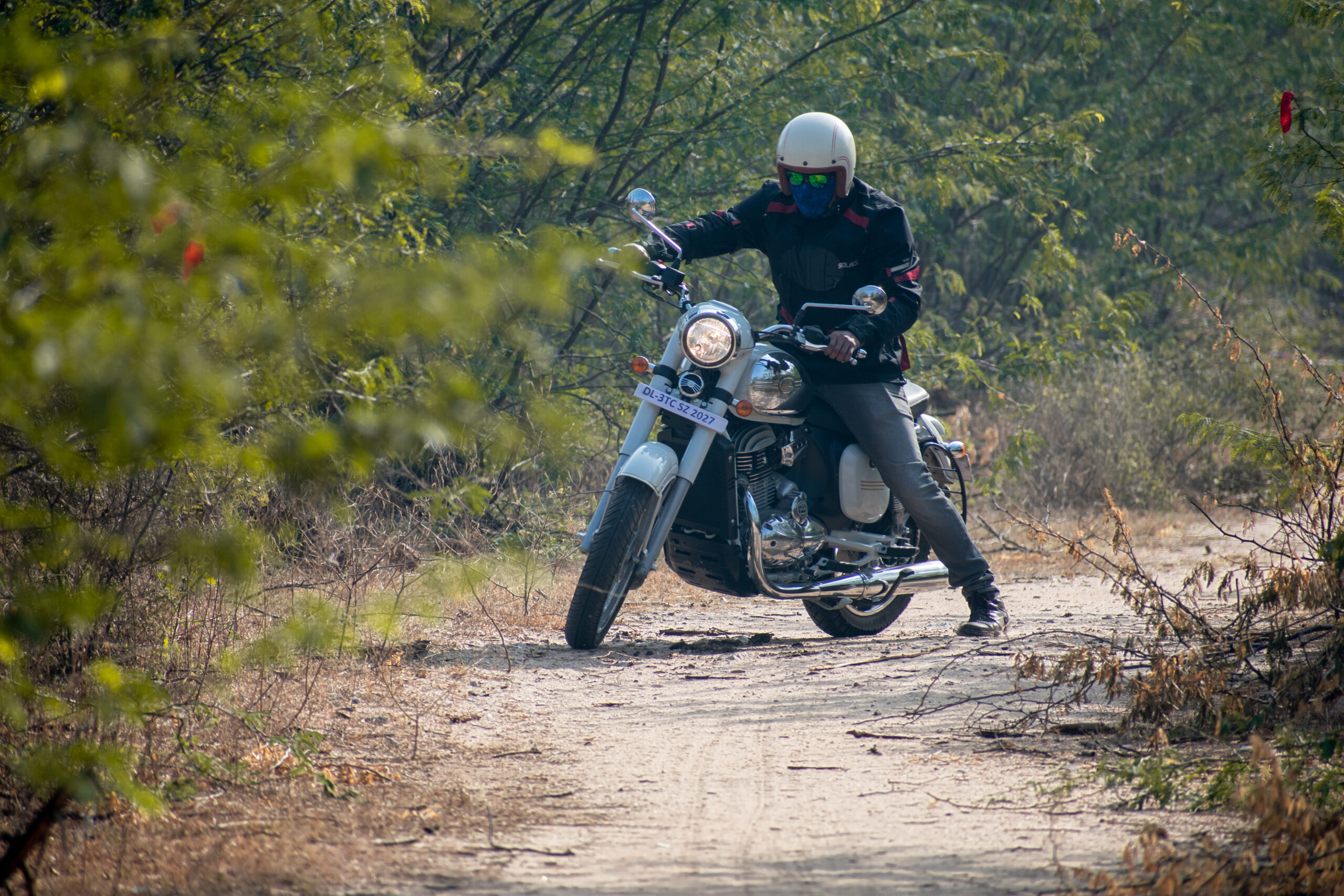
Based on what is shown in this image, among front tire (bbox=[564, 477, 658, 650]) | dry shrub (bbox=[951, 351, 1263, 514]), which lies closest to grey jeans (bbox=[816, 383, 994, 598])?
front tire (bbox=[564, 477, 658, 650])

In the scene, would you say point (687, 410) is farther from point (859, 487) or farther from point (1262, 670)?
point (1262, 670)

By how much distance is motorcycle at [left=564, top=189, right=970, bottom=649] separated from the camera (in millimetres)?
5602

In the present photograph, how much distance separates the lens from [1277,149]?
20.3 feet

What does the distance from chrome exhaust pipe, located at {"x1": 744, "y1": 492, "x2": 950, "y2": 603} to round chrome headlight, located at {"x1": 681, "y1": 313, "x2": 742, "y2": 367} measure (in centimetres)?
63

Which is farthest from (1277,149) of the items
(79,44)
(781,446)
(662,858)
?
(79,44)

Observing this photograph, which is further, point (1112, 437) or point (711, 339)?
point (1112, 437)

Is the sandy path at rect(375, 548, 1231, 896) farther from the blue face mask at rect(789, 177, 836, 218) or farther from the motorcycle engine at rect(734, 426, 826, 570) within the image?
the blue face mask at rect(789, 177, 836, 218)

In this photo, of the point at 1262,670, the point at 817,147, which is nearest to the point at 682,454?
the point at 817,147

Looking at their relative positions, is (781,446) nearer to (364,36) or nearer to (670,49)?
(364,36)

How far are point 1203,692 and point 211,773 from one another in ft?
9.93

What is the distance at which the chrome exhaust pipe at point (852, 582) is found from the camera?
18.9ft

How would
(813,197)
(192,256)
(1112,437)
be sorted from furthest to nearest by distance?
(1112,437) → (813,197) → (192,256)

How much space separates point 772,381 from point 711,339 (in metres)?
0.36

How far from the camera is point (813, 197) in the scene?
6.16 metres
